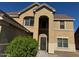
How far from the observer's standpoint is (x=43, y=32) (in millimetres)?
26266

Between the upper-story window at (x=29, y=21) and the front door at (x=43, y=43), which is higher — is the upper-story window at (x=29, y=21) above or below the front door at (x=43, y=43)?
above

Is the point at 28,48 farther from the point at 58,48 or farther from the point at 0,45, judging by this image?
the point at 58,48

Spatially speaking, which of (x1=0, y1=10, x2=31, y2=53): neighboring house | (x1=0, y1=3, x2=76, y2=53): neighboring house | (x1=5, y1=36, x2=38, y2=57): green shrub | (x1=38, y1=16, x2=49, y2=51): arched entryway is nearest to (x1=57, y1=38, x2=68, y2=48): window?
(x1=0, y1=3, x2=76, y2=53): neighboring house

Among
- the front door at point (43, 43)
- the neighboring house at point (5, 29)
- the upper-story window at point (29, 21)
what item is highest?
the upper-story window at point (29, 21)

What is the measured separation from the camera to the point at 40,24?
26625 millimetres

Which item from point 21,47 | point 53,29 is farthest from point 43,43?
point 21,47

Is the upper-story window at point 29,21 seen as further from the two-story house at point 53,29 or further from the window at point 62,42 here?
the window at point 62,42

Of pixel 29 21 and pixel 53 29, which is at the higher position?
pixel 29 21

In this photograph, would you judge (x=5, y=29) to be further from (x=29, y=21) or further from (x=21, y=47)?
(x=29, y=21)

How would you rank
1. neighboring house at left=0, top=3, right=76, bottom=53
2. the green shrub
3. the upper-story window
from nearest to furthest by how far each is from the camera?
1. the green shrub
2. neighboring house at left=0, top=3, right=76, bottom=53
3. the upper-story window

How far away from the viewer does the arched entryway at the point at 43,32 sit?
25.6m

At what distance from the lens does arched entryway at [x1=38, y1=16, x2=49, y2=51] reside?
84.0 feet

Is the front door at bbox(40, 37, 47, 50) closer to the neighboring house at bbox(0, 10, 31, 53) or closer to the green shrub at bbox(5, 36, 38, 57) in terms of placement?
the neighboring house at bbox(0, 10, 31, 53)

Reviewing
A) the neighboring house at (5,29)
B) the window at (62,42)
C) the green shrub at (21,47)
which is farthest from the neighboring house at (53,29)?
the green shrub at (21,47)
